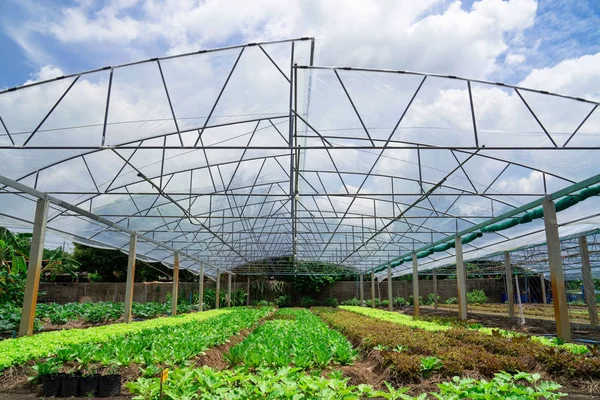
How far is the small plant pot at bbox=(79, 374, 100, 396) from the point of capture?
17.7 feet

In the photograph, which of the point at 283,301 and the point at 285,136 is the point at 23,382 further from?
the point at 283,301

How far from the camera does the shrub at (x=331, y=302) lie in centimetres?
4103

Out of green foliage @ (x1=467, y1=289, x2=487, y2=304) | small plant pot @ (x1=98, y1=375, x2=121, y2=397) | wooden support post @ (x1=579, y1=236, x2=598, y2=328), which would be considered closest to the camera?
small plant pot @ (x1=98, y1=375, x2=121, y2=397)

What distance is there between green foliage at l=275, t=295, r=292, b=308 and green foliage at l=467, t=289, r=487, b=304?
16114 millimetres

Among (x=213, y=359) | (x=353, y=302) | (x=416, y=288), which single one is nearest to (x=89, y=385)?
(x=213, y=359)

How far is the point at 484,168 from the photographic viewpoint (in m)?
12.2

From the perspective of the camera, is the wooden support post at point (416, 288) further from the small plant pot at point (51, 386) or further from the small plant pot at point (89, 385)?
the small plant pot at point (51, 386)

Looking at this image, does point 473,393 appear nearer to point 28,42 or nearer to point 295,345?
point 295,345

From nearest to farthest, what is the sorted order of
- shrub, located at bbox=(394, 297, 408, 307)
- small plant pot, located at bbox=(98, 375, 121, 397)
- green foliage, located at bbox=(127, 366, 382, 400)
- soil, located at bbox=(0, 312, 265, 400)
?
green foliage, located at bbox=(127, 366, 382, 400)
small plant pot, located at bbox=(98, 375, 121, 397)
soil, located at bbox=(0, 312, 265, 400)
shrub, located at bbox=(394, 297, 408, 307)

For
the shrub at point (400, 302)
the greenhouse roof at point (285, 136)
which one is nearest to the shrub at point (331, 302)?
the shrub at point (400, 302)

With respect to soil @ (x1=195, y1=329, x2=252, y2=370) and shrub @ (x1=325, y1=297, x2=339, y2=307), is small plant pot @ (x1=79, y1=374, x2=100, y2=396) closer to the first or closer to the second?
soil @ (x1=195, y1=329, x2=252, y2=370)

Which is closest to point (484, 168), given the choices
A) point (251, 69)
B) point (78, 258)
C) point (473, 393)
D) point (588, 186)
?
point (588, 186)

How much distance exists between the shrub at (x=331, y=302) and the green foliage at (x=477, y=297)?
11609 millimetres

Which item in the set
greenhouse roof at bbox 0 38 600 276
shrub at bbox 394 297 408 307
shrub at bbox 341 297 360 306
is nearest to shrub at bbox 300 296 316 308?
shrub at bbox 341 297 360 306
